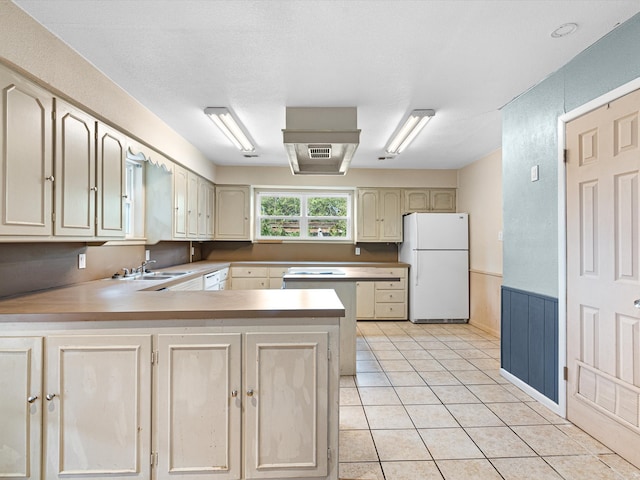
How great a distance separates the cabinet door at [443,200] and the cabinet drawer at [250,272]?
2961 mm

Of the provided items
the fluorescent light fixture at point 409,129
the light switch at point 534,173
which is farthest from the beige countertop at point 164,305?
the fluorescent light fixture at point 409,129

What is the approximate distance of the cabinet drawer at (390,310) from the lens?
216 inches

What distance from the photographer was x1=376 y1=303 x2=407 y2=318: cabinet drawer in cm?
548

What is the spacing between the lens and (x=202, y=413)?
1686 mm

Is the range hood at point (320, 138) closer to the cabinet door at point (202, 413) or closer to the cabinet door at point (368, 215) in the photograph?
the cabinet door at point (202, 413)

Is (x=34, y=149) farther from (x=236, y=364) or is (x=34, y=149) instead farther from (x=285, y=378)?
(x=285, y=378)

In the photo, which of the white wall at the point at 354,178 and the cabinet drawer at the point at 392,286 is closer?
the cabinet drawer at the point at 392,286

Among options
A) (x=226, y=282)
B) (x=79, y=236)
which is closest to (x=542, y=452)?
(x=79, y=236)

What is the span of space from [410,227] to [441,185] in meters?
0.98

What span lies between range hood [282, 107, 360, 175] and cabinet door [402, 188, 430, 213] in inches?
111

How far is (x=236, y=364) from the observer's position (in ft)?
5.54

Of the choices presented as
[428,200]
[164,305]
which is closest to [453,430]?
[164,305]

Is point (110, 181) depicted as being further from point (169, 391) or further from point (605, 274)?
point (605, 274)

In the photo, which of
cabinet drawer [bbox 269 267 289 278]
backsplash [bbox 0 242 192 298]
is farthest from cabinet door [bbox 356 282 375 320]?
backsplash [bbox 0 242 192 298]
